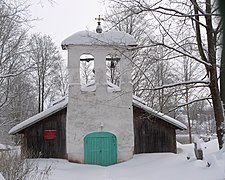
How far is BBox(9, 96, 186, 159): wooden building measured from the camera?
17.1 metres

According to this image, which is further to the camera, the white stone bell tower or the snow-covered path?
the white stone bell tower

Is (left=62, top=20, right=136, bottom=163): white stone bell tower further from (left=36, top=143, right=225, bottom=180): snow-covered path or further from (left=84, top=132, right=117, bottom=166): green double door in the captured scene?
(left=36, top=143, right=225, bottom=180): snow-covered path

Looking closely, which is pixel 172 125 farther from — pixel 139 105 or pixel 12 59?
pixel 12 59

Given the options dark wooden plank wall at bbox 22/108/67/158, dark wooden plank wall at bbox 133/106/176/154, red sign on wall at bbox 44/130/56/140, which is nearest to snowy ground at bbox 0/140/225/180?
dark wooden plank wall at bbox 22/108/67/158

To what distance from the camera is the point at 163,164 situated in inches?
565

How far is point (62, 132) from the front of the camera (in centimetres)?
1734

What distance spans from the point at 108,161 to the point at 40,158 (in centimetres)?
361

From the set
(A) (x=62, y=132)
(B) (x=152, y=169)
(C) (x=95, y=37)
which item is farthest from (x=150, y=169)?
(C) (x=95, y=37)

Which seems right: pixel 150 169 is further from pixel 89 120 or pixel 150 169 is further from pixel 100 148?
pixel 89 120

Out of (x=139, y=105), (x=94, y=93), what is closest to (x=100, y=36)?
(x=94, y=93)

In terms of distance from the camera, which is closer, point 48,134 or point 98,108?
point 48,134

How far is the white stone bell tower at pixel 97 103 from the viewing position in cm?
1714

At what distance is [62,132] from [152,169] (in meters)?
5.74

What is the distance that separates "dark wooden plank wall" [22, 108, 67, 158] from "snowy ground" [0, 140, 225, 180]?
1.95 feet
